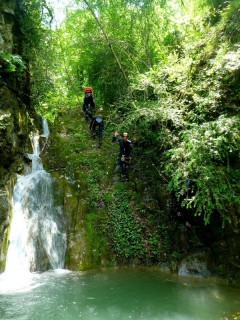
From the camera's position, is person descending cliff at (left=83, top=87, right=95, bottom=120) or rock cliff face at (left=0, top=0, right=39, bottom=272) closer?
rock cliff face at (left=0, top=0, right=39, bottom=272)

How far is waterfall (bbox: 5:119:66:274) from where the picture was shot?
30.1ft

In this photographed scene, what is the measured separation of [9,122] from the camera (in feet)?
34.6

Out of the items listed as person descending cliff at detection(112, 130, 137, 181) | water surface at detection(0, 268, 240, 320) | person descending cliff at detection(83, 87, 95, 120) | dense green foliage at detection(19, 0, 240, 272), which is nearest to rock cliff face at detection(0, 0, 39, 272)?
dense green foliage at detection(19, 0, 240, 272)

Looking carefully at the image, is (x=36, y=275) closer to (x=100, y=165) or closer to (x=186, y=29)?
(x=100, y=165)

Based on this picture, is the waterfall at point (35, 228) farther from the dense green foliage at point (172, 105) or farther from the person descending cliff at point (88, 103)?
the person descending cliff at point (88, 103)

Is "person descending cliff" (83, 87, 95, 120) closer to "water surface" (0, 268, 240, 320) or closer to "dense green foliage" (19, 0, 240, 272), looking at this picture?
"dense green foliage" (19, 0, 240, 272)

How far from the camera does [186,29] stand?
11.1 metres

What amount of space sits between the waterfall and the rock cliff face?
1.21 ft

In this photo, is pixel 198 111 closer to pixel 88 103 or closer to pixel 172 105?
pixel 172 105

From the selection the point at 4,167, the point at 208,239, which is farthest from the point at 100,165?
the point at 208,239

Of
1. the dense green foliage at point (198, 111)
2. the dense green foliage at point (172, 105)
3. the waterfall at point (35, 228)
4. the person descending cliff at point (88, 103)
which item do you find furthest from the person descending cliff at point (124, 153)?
the person descending cliff at point (88, 103)

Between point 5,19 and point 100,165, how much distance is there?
7460 mm

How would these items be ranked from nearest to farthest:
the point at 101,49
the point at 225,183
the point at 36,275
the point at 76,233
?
the point at 225,183, the point at 36,275, the point at 76,233, the point at 101,49

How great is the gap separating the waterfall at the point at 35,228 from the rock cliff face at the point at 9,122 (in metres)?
0.37
